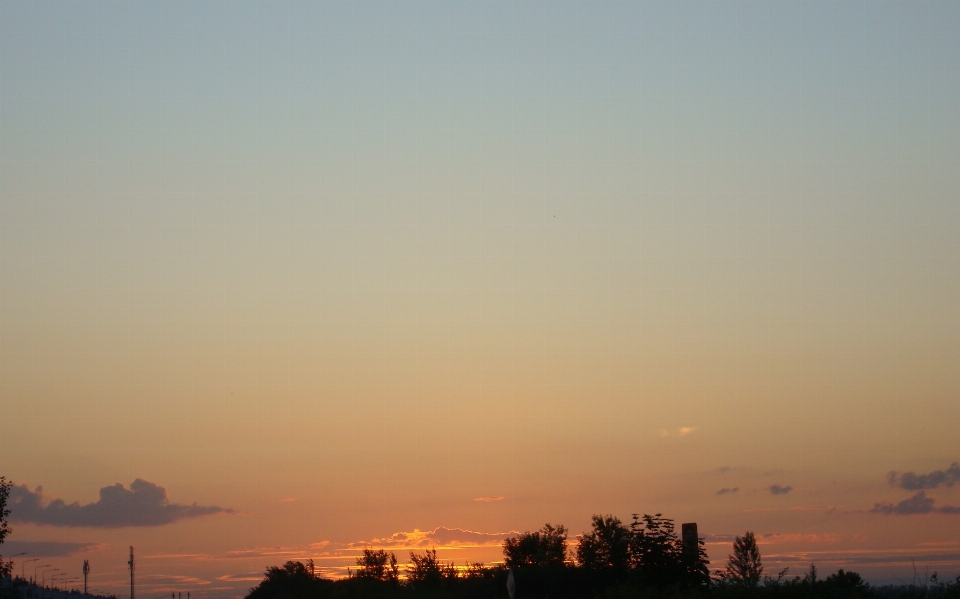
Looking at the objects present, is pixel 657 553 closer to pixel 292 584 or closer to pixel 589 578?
pixel 589 578

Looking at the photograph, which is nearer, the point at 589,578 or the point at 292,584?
the point at 589,578

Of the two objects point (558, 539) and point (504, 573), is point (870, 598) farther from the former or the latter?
point (558, 539)

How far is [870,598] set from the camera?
33156mm

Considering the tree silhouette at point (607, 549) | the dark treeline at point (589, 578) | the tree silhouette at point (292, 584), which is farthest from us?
the tree silhouette at point (292, 584)

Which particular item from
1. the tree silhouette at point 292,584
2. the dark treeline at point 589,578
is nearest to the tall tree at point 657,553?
the dark treeline at point 589,578

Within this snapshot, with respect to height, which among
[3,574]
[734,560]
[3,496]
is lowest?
[734,560]

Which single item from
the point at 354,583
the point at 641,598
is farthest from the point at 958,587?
the point at 354,583

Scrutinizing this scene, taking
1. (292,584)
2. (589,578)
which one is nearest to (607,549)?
(589,578)

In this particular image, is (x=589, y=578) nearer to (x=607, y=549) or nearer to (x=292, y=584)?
(x=607, y=549)

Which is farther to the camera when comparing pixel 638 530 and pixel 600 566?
pixel 600 566

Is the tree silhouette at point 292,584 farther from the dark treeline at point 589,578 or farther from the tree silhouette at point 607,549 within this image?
the tree silhouette at point 607,549

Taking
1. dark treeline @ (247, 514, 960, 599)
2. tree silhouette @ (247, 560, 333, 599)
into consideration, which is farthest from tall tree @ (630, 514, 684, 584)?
tree silhouette @ (247, 560, 333, 599)

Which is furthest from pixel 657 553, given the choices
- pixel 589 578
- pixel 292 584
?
pixel 292 584

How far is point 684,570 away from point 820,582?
14.9 meters
